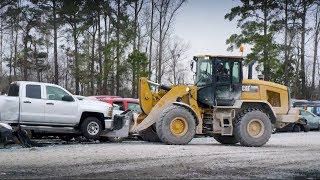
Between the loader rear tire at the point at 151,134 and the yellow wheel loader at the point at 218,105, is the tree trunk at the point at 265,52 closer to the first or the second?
the yellow wheel loader at the point at 218,105

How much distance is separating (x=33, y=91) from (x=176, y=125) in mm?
4782

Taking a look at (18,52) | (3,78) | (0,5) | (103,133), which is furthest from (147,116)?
(3,78)

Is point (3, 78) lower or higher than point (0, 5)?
lower

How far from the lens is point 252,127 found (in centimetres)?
1695

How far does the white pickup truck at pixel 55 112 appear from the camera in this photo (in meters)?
16.4

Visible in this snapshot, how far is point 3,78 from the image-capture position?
186ft

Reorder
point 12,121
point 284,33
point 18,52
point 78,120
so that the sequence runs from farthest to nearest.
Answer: point 18,52, point 284,33, point 78,120, point 12,121

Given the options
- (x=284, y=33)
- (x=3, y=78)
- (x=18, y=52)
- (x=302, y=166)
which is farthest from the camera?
(x=3, y=78)

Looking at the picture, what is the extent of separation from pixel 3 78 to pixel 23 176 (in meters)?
50.0

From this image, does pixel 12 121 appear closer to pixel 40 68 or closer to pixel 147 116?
pixel 147 116

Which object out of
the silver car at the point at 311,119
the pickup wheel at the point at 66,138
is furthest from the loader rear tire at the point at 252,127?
the silver car at the point at 311,119

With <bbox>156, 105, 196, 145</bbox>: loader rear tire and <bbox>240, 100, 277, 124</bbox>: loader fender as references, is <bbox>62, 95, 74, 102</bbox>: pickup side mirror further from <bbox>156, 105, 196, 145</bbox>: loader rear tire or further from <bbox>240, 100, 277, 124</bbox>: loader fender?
<bbox>240, 100, 277, 124</bbox>: loader fender

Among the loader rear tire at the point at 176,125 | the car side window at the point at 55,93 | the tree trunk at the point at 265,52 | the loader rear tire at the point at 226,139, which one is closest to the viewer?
the loader rear tire at the point at 176,125

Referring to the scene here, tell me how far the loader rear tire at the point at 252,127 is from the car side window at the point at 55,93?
5.88 m
